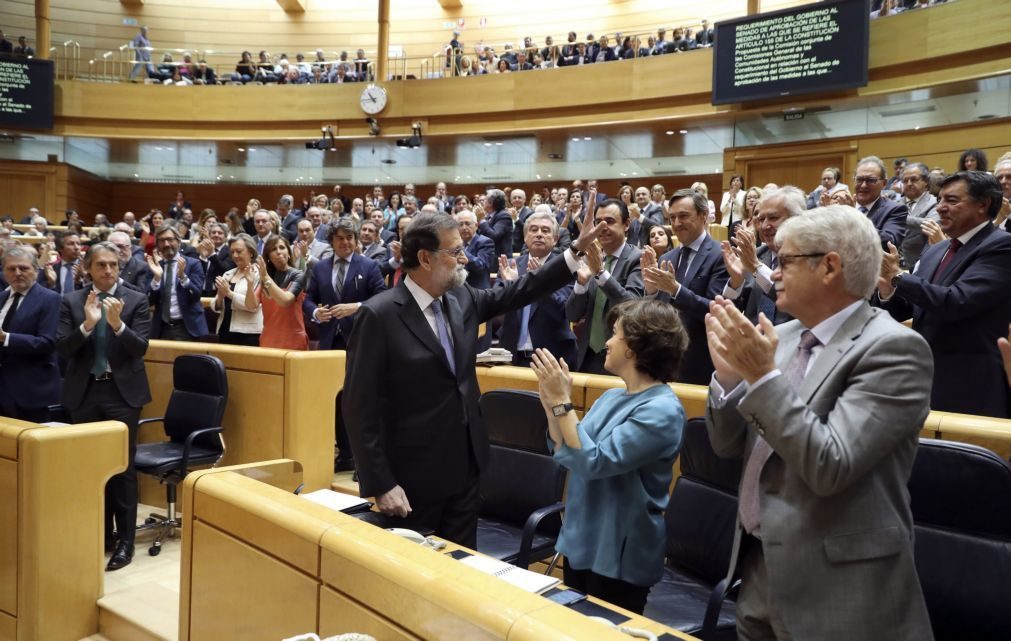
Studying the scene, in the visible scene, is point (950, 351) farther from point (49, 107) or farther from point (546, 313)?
point (49, 107)

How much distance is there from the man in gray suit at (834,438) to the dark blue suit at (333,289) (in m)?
3.45

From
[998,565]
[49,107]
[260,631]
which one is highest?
[49,107]

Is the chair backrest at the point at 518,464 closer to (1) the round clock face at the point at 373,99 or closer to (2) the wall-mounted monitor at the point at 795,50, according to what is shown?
(2) the wall-mounted monitor at the point at 795,50

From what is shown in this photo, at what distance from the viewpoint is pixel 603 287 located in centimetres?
318

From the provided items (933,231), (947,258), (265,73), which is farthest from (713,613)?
(265,73)

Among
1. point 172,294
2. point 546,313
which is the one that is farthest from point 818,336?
point 172,294

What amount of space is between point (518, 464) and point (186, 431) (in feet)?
6.80

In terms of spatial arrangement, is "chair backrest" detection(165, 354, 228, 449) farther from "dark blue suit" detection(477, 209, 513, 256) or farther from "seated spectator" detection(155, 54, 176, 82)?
"seated spectator" detection(155, 54, 176, 82)

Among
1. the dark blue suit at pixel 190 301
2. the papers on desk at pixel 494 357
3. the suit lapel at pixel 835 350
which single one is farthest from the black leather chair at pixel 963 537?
the dark blue suit at pixel 190 301

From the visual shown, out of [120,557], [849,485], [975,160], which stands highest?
[975,160]

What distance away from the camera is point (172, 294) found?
5.25 meters

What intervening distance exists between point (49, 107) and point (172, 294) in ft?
38.2

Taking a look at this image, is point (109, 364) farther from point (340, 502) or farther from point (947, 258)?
point (947, 258)

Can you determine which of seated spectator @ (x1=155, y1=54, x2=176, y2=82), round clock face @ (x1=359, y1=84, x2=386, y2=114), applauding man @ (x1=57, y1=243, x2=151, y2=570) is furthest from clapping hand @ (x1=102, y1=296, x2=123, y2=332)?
seated spectator @ (x1=155, y1=54, x2=176, y2=82)
